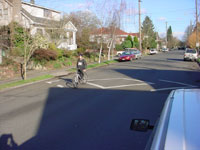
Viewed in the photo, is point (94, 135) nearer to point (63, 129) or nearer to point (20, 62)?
point (63, 129)

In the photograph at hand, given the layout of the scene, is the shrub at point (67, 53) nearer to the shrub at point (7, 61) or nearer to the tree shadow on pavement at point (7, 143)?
the shrub at point (7, 61)

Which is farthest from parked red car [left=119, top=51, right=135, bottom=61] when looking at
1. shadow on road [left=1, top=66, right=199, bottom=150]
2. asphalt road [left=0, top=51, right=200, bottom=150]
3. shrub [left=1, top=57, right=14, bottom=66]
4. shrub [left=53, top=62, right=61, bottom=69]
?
shadow on road [left=1, top=66, right=199, bottom=150]

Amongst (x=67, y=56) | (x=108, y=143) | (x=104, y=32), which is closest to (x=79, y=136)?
(x=108, y=143)

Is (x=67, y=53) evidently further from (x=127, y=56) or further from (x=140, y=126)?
(x=140, y=126)

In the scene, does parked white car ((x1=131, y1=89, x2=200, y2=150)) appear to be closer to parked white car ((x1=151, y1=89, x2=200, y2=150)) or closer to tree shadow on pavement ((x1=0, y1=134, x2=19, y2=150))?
parked white car ((x1=151, y1=89, x2=200, y2=150))

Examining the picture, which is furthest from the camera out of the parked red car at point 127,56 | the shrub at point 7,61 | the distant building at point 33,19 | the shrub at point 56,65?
the parked red car at point 127,56

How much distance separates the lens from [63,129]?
5.91m

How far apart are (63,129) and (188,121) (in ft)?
13.7

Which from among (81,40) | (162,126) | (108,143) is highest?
(81,40)

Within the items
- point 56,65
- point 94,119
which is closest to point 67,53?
point 56,65

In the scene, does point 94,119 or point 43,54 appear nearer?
point 94,119

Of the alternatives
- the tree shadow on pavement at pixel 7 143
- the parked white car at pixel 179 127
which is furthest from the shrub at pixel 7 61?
the parked white car at pixel 179 127

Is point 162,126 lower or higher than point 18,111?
higher

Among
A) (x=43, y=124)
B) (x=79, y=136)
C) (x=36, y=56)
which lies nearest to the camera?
(x=79, y=136)
